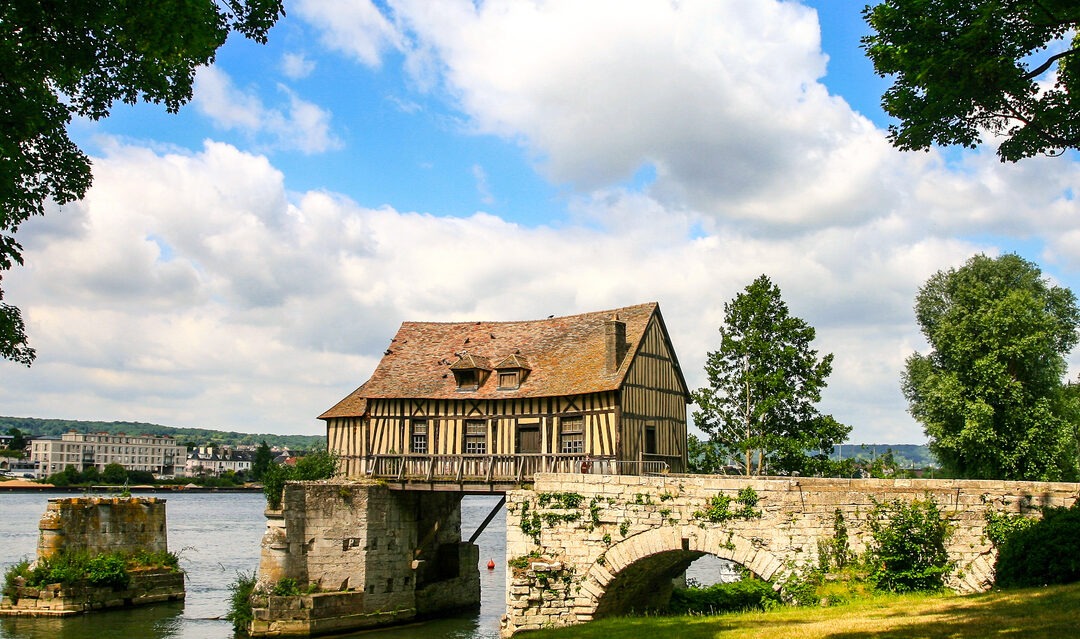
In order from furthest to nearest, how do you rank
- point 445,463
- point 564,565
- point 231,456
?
1. point 231,456
2. point 445,463
3. point 564,565

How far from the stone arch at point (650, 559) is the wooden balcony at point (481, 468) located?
3.67 metres

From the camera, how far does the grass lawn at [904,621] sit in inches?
390

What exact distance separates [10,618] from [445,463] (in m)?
12.7

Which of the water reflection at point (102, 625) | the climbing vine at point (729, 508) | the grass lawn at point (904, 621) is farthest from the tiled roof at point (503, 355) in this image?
the grass lawn at point (904, 621)

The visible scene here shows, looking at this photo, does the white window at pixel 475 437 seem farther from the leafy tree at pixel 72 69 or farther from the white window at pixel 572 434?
the leafy tree at pixel 72 69

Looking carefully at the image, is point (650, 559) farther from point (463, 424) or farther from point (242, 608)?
point (242, 608)

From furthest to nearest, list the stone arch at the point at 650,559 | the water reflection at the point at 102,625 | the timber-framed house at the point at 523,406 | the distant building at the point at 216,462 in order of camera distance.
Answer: the distant building at the point at 216,462, the timber-framed house at the point at 523,406, the water reflection at the point at 102,625, the stone arch at the point at 650,559

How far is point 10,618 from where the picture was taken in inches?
918

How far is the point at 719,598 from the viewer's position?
20547mm

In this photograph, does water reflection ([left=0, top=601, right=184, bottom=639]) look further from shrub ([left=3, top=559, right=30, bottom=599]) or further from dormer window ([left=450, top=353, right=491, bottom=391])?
dormer window ([left=450, top=353, right=491, bottom=391])

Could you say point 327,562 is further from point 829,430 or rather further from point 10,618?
point 829,430

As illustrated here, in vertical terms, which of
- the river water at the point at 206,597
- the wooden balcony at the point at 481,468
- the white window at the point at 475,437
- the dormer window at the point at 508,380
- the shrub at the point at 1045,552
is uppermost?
the dormer window at the point at 508,380

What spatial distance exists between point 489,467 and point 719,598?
644 centimetres

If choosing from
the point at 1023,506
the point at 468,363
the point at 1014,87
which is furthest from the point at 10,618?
the point at 1014,87
